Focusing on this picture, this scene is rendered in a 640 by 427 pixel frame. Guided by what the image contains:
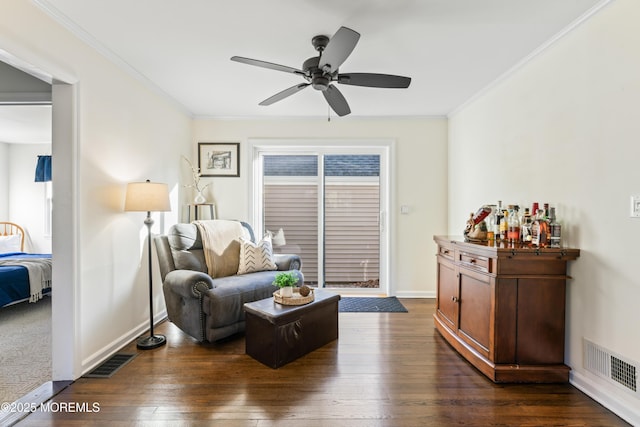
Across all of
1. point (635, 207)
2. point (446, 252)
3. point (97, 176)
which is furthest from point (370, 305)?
point (97, 176)

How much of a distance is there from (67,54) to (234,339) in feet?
8.26

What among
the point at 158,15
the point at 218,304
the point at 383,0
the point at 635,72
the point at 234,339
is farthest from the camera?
the point at 234,339

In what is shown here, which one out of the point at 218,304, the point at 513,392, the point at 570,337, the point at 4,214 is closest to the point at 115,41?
the point at 218,304

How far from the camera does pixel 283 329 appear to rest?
2.27m

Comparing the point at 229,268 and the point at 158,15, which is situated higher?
the point at 158,15

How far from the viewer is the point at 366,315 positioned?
3.38m

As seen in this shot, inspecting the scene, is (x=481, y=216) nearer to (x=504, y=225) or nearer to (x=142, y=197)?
(x=504, y=225)

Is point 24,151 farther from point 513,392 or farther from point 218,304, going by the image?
point 513,392

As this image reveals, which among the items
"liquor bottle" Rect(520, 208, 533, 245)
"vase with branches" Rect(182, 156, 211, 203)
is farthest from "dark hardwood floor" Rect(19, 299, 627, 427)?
"vase with branches" Rect(182, 156, 211, 203)

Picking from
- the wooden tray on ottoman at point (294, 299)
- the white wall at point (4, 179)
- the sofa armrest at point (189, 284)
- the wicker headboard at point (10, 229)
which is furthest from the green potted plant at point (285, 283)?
the white wall at point (4, 179)

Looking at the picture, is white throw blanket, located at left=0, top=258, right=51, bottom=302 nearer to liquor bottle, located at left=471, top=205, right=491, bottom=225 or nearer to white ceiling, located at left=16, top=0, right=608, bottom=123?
white ceiling, located at left=16, top=0, right=608, bottom=123

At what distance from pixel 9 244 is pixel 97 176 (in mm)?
3762

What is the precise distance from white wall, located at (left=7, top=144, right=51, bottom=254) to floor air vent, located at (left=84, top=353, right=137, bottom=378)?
4.11m

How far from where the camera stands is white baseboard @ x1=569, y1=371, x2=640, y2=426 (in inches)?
65.7
